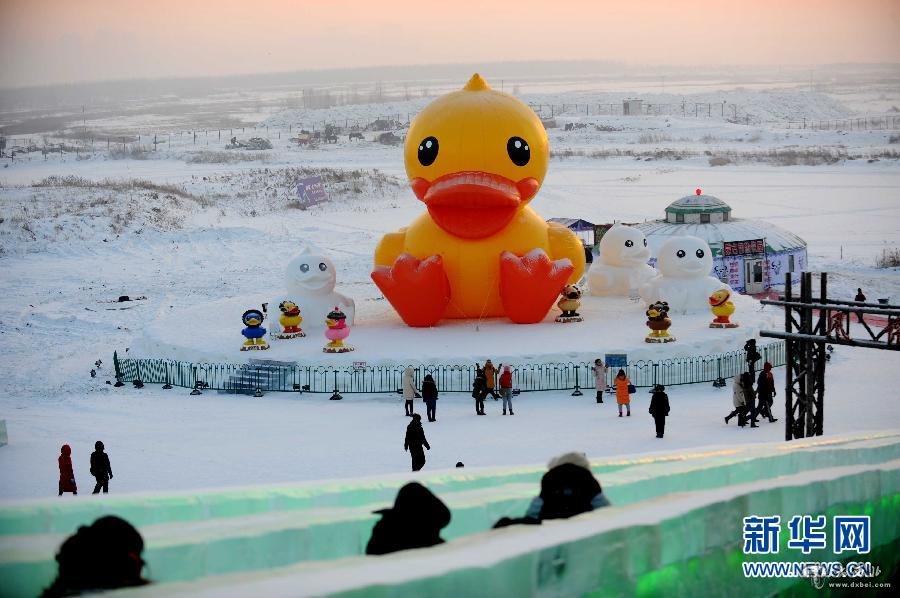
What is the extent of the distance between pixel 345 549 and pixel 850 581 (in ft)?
9.69

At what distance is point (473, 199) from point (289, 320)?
13.3 feet

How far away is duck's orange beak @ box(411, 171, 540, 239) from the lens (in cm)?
2241

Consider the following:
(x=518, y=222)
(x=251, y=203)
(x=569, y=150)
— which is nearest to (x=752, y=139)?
(x=569, y=150)

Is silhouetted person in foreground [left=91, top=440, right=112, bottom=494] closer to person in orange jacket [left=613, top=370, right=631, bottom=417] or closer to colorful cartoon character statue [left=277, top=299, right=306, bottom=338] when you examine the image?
person in orange jacket [left=613, top=370, right=631, bottom=417]

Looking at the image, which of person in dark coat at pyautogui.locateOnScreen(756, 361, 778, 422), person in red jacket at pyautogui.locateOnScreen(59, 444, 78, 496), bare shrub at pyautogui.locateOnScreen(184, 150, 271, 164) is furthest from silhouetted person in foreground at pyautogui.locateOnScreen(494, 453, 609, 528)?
bare shrub at pyautogui.locateOnScreen(184, 150, 271, 164)

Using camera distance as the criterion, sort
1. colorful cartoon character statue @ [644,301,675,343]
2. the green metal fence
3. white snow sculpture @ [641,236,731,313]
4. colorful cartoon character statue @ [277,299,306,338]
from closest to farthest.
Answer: the green metal fence < colorful cartoon character statue @ [644,301,675,343] < colorful cartoon character statue @ [277,299,306,338] < white snow sculpture @ [641,236,731,313]

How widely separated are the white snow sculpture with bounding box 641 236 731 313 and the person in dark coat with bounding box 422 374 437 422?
6904 mm

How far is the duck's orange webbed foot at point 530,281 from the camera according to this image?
75.3 feet

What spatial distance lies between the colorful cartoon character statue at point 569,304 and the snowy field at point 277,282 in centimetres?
122

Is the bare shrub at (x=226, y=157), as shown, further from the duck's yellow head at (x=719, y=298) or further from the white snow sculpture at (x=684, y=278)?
the duck's yellow head at (x=719, y=298)

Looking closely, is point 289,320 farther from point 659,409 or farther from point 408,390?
point 659,409

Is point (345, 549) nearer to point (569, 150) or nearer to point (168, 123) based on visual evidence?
point (569, 150)

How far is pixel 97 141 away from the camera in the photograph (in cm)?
10281

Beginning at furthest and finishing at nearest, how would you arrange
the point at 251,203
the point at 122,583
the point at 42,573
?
the point at 251,203
the point at 42,573
the point at 122,583
